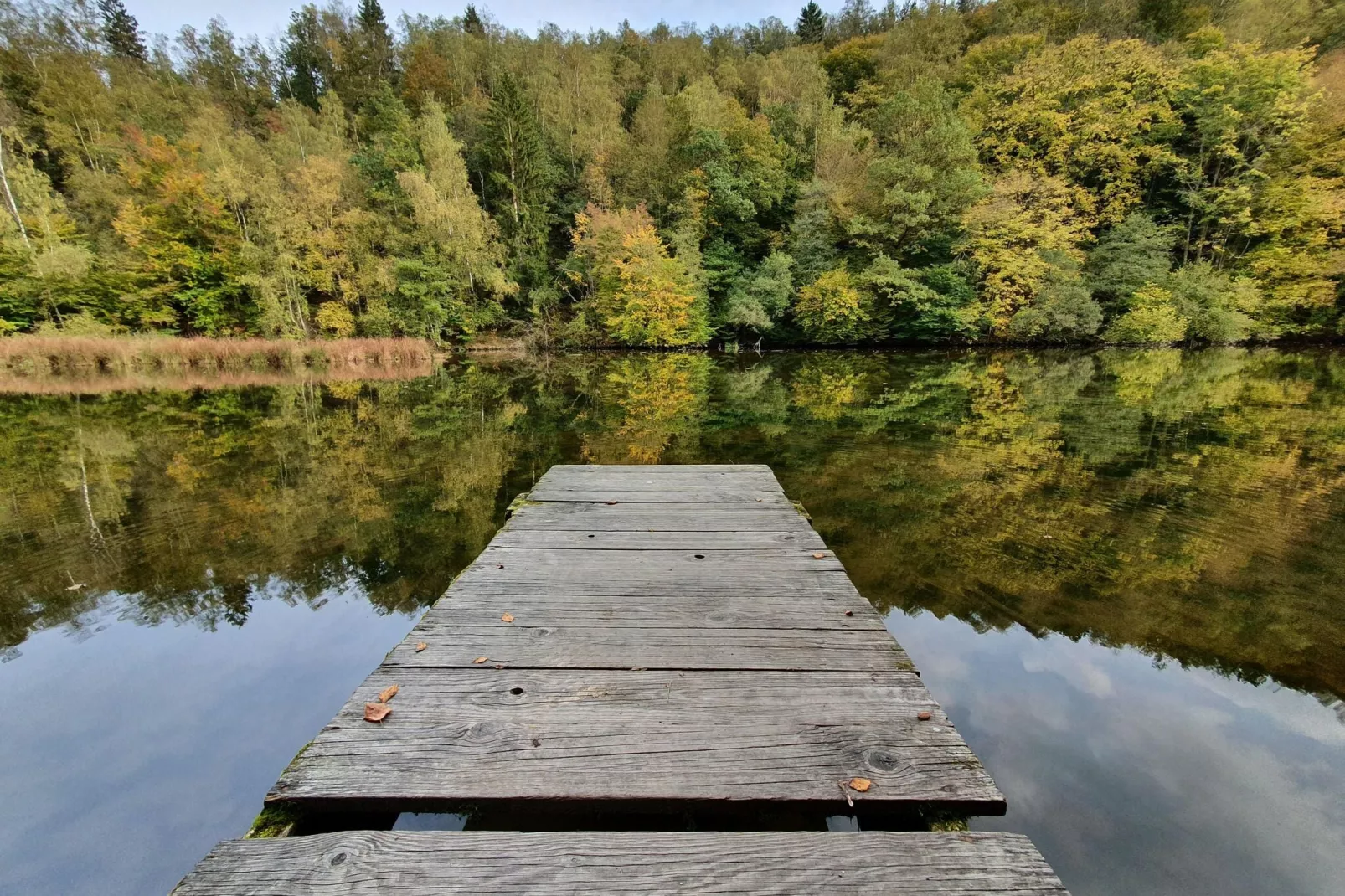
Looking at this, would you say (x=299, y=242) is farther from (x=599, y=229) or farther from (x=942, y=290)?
(x=942, y=290)

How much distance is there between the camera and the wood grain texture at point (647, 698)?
136 centimetres

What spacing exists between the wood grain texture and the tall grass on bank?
51.7 ft

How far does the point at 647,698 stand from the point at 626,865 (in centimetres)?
57

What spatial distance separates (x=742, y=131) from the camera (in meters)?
27.6

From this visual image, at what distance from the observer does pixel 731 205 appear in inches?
991

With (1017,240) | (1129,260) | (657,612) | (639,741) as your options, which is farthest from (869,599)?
(1129,260)

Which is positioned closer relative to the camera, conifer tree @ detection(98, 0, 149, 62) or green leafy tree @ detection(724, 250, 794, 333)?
green leafy tree @ detection(724, 250, 794, 333)

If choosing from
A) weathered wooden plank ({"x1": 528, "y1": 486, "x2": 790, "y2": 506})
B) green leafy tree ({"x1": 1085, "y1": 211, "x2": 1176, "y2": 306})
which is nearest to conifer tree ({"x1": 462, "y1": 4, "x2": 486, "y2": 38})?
green leafy tree ({"x1": 1085, "y1": 211, "x2": 1176, "y2": 306})

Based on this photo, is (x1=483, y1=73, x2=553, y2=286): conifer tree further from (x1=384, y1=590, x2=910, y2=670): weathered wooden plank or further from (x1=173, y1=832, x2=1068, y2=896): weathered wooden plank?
(x1=173, y1=832, x2=1068, y2=896): weathered wooden plank

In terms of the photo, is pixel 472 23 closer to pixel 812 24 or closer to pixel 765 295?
pixel 812 24

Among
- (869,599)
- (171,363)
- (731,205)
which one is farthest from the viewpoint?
(731,205)

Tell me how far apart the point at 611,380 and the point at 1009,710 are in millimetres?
12952

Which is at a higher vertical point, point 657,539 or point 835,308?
point 835,308

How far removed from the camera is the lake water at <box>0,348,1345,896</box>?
2.04 m
